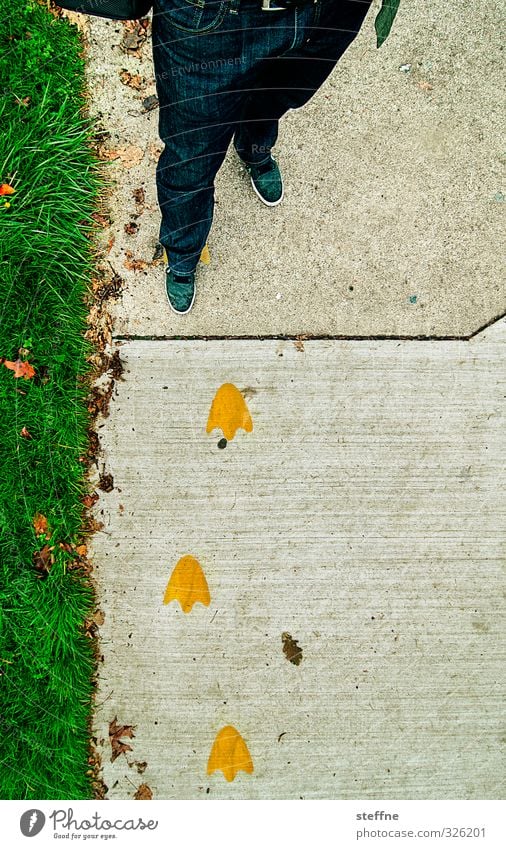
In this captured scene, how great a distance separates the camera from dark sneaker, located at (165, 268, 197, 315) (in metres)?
2.32

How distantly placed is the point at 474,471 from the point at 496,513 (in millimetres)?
188

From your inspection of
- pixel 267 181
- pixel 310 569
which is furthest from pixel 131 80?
pixel 310 569

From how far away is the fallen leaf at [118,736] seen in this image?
2.27 meters

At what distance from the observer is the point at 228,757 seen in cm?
227

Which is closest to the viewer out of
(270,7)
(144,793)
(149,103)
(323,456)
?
(270,7)

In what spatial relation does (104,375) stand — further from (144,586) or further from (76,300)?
(144,586)

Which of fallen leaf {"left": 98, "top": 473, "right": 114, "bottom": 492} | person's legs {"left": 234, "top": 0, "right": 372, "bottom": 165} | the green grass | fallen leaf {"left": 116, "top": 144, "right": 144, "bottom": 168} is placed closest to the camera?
person's legs {"left": 234, "top": 0, "right": 372, "bottom": 165}

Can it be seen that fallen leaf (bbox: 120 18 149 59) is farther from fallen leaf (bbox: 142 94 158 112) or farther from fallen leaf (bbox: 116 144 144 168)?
fallen leaf (bbox: 116 144 144 168)

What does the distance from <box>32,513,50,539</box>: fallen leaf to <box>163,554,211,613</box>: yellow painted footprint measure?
0.51 meters

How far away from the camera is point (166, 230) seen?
2008 millimetres

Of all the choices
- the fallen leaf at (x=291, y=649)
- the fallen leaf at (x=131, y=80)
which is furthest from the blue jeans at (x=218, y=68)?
the fallen leaf at (x=291, y=649)

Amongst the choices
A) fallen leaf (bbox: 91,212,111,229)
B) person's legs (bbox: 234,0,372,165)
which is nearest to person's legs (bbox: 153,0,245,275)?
person's legs (bbox: 234,0,372,165)

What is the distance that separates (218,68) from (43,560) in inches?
69.4

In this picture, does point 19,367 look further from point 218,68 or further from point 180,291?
point 218,68
